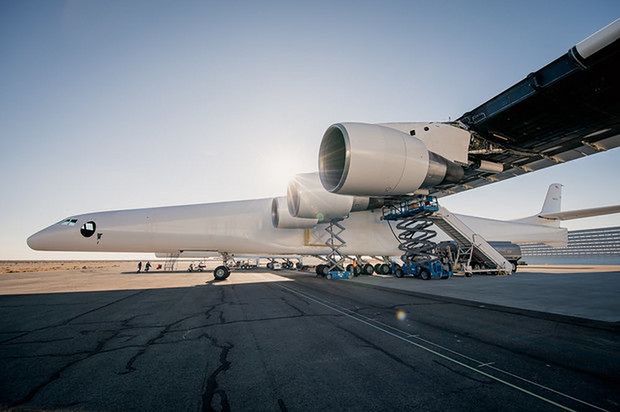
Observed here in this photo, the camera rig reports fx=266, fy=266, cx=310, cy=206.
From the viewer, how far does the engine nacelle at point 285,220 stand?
16.1 metres

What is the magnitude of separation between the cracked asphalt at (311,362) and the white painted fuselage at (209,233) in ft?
27.5

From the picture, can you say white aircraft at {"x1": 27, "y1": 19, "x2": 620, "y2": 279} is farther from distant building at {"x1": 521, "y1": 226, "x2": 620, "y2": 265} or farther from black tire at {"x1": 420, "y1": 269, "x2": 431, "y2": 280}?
distant building at {"x1": 521, "y1": 226, "x2": 620, "y2": 265}

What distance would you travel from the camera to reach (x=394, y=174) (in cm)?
847

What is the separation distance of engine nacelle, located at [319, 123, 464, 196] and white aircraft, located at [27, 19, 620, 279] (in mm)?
34

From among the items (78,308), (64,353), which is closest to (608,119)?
(64,353)

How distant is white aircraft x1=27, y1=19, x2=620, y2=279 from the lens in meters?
7.89

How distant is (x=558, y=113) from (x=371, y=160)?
21.9ft

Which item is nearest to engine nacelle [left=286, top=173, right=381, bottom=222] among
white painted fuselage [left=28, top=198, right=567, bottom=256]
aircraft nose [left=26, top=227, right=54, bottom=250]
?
white painted fuselage [left=28, top=198, right=567, bottom=256]

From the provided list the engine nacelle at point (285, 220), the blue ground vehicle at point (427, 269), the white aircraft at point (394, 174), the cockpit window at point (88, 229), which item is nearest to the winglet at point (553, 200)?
the white aircraft at point (394, 174)

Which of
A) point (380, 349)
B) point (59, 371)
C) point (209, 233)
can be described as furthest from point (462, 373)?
point (209, 233)

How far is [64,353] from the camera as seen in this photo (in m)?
4.25

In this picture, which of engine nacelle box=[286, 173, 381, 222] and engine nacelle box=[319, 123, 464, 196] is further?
engine nacelle box=[286, 173, 381, 222]

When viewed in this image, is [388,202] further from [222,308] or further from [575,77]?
[222,308]

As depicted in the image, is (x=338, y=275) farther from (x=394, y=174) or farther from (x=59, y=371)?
(x=59, y=371)
